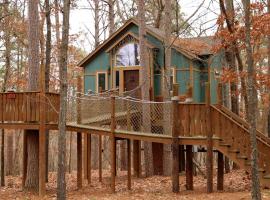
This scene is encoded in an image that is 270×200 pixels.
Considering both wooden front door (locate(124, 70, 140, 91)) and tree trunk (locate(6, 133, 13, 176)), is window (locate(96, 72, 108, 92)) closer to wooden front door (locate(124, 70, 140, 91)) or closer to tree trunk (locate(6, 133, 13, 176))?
wooden front door (locate(124, 70, 140, 91))

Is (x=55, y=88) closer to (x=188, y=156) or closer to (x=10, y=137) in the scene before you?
(x=10, y=137)

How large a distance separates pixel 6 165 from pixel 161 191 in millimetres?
13202

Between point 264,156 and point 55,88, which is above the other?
point 55,88

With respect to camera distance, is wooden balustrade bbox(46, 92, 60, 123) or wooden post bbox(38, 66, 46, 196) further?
wooden balustrade bbox(46, 92, 60, 123)

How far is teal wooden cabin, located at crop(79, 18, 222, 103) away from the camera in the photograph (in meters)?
18.9

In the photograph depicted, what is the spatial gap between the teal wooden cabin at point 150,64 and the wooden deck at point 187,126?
536 centimetres

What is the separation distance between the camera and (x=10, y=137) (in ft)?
79.7

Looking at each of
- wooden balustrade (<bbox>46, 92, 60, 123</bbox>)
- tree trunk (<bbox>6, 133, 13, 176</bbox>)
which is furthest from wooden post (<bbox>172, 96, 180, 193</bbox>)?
tree trunk (<bbox>6, 133, 13, 176</bbox>)

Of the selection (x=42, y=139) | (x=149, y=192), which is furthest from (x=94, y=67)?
(x=149, y=192)

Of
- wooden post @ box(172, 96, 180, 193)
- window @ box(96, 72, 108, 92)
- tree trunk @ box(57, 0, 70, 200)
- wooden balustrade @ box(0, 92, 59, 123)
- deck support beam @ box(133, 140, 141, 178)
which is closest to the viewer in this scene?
tree trunk @ box(57, 0, 70, 200)

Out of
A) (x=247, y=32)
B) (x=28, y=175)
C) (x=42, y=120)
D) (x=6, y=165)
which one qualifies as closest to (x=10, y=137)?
(x=6, y=165)

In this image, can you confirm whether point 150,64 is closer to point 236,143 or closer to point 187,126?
point 187,126

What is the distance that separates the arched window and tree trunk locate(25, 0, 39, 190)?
541 centimetres

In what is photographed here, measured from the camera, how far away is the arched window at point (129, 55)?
19.7m
